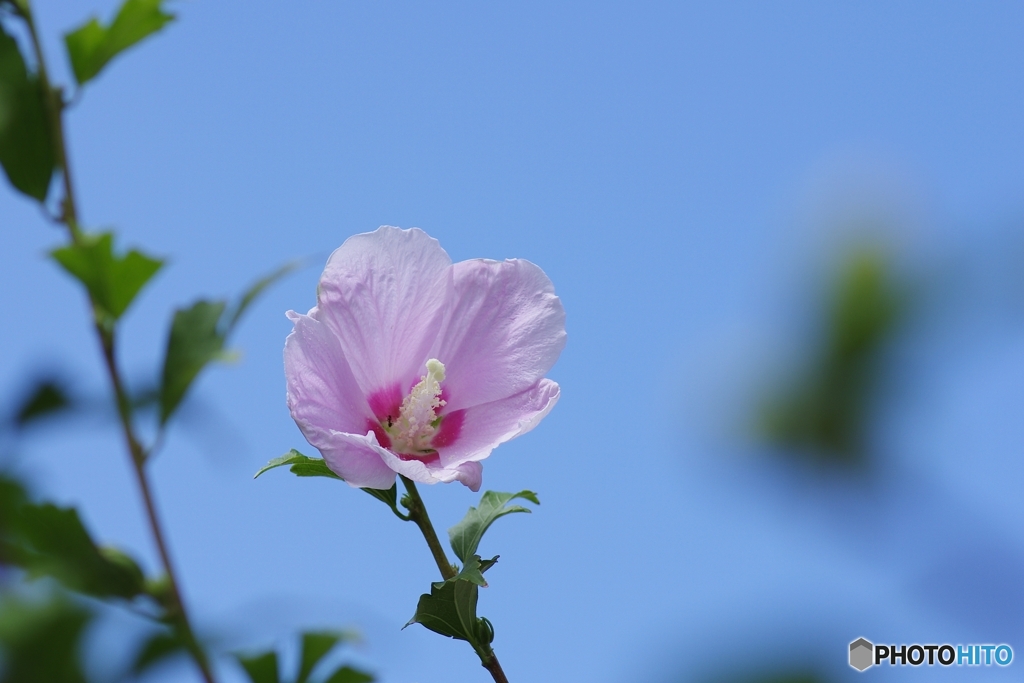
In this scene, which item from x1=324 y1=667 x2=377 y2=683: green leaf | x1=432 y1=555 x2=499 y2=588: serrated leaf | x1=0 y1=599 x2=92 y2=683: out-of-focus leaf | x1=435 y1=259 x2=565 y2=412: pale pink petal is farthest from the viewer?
x1=435 y1=259 x2=565 y2=412: pale pink petal

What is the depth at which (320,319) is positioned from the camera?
3.83ft

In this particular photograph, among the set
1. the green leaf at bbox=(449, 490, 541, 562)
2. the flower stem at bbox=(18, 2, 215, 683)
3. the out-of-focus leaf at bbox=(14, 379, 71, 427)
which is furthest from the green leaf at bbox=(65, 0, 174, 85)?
the green leaf at bbox=(449, 490, 541, 562)

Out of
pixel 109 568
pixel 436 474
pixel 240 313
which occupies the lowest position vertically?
pixel 436 474

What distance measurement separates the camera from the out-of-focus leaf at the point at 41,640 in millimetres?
464

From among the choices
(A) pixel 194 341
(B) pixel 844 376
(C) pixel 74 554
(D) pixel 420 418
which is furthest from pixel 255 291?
(D) pixel 420 418

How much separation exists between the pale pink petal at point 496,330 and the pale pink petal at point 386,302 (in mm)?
32

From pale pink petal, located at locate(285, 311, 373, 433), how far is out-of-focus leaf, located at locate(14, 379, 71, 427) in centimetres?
47

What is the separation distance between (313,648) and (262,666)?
0.04 metres

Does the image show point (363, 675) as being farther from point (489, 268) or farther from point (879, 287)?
point (489, 268)

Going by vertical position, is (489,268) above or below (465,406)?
above

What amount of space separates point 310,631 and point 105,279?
0.96ft

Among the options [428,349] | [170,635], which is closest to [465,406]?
[428,349]

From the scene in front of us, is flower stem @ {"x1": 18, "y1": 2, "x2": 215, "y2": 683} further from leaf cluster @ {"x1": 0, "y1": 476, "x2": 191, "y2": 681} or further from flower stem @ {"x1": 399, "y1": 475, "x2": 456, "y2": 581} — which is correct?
flower stem @ {"x1": 399, "y1": 475, "x2": 456, "y2": 581}

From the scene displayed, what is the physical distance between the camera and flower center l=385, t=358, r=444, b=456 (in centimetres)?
125
